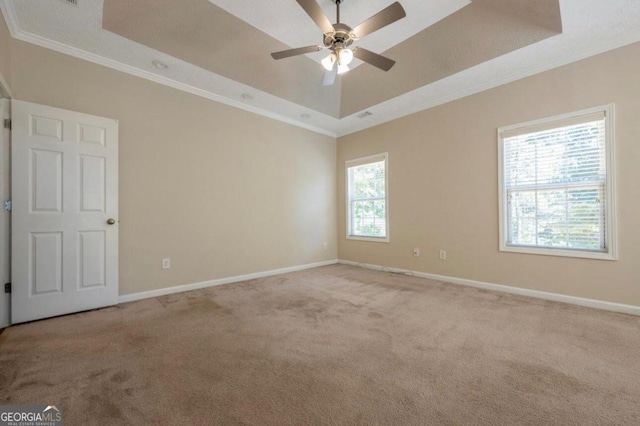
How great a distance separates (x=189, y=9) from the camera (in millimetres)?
2574

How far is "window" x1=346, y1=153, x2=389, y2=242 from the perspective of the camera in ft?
16.2

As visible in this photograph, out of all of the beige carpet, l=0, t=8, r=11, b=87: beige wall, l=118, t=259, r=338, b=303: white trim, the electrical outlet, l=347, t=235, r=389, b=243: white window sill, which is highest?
l=0, t=8, r=11, b=87: beige wall

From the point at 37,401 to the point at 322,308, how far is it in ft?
7.13

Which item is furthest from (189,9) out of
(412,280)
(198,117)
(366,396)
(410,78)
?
(412,280)

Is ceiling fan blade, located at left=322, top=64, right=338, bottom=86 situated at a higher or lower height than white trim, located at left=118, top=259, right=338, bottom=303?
higher

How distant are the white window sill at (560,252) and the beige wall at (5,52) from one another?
5687 mm

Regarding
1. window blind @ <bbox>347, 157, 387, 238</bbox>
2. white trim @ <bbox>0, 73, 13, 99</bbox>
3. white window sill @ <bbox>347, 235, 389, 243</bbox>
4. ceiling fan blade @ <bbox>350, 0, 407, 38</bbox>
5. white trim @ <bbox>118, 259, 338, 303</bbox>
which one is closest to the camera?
ceiling fan blade @ <bbox>350, 0, 407, 38</bbox>

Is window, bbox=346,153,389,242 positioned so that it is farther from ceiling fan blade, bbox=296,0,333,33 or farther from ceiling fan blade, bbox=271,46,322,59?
ceiling fan blade, bbox=296,0,333,33

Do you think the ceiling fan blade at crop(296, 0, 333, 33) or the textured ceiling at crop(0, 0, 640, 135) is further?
the textured ceiling at crop(0, 0, 640, 135)

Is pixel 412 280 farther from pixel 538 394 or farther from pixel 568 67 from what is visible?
pixel 568 67

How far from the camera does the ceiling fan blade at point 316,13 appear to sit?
203 centimetres

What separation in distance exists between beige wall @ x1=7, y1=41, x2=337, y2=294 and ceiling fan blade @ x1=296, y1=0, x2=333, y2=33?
230cm

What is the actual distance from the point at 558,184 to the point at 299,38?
3.55 m

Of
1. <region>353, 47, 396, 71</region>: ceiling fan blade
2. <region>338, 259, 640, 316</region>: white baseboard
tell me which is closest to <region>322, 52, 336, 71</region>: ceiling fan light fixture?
<region>353, 47, 396, 71</region>: ceiling fan blade
